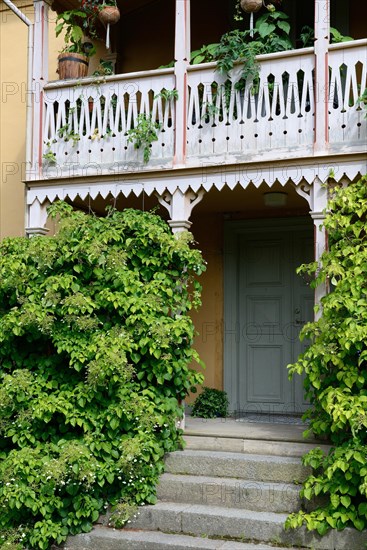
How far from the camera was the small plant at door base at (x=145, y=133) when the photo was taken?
7.68 meters

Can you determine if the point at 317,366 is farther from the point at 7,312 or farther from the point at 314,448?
the point at 7,312

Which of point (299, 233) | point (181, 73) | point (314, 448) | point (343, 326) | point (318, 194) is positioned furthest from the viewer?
point (299, 233)

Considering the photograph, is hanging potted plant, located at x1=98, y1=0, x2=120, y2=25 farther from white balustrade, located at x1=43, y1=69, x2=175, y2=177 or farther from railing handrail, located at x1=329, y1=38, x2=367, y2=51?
railing handrail, located at x1=329, y1=38, x2=367, y2=51

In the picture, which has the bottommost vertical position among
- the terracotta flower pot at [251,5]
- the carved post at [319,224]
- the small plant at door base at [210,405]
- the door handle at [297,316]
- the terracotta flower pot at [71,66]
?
the small plant at door base at [210,405]

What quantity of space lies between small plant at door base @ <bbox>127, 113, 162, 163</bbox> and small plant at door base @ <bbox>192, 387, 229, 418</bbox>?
3.07 metres

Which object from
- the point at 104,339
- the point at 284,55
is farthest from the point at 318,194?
the point at 104,339

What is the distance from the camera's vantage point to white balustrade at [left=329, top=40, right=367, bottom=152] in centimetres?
690

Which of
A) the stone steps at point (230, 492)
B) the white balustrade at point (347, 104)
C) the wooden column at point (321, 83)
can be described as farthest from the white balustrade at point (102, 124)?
the stone steps at point (230, 492)

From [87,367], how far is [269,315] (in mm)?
3388

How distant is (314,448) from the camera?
21.1 feet

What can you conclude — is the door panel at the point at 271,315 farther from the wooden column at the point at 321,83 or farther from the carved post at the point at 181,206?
the wooden column at the point at 321,83

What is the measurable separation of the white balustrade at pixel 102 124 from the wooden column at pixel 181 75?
0.35 ft

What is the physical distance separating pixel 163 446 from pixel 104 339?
1218 millimetres

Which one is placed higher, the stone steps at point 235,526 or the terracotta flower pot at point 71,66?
the terracotta flower pot at point 71,66
